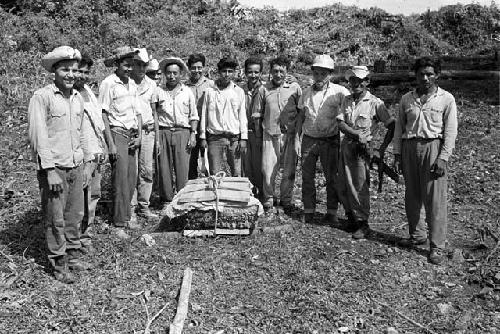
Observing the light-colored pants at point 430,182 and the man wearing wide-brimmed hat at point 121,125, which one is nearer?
the light-colored pants at point 430,182

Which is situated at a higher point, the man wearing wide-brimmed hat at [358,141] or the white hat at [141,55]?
the white hat at [141,55]

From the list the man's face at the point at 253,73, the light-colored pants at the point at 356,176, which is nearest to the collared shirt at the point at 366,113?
the light-colored pants at the point at 356,176

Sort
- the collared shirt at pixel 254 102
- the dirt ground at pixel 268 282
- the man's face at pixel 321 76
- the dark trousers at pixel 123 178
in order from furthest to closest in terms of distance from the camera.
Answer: the collared shirt at pixel 254 102, the man's face at pixel 321 76, the dark trousers at pixel 123 178, the dirt ground at pixel 268 282

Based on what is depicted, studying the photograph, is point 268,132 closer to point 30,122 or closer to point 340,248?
point 340,248

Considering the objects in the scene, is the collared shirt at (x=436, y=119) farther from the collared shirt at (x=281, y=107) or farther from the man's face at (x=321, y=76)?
the collared shirt at (x=281, y=107)

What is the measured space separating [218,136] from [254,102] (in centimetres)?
63

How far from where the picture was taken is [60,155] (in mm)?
4332

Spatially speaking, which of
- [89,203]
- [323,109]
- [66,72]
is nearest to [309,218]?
[323,109]

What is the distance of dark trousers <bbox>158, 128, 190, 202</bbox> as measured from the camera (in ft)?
20.6

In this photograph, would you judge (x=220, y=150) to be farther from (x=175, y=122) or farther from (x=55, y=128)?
(x=55, y=128)

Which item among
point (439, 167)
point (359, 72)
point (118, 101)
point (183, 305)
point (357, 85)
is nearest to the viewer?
point (183, 305)

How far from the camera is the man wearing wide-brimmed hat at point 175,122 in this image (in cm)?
618

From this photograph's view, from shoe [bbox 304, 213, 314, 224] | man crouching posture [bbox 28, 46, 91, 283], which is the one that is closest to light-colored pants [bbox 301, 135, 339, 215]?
shoe [bbox 304, 213, 314, 224]

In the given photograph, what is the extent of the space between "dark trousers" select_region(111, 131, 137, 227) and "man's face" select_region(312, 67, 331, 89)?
2284 mm
